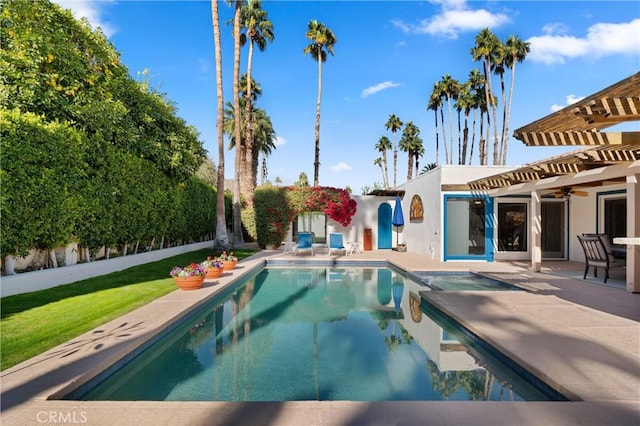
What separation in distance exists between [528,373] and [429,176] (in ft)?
35.3

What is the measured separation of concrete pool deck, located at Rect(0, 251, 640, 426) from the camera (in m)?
2.51

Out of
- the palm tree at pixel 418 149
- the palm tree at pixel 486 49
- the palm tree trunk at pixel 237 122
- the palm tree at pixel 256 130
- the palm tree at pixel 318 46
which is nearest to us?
the palm tree trunk at pixel 237 122

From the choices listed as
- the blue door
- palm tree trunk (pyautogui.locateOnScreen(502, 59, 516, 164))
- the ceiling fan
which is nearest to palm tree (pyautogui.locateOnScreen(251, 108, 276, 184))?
the blue door

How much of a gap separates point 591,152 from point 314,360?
684 centimetres

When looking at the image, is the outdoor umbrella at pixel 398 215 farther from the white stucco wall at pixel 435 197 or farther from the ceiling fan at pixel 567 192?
the ceiling fan at pixel 567 192

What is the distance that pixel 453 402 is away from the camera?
2779 mm

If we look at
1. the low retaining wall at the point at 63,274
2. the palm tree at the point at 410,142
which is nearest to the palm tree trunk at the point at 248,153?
the low retaining wall at the point at 63,274

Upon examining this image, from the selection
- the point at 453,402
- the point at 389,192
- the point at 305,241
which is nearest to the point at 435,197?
the point at 389,192

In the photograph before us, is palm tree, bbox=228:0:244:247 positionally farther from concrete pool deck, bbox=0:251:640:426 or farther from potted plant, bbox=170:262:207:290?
concrete pool deck, bbox=0:251:640:426

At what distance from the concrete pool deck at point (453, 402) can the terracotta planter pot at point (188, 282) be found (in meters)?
1.20

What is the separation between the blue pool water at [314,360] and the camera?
3.45m

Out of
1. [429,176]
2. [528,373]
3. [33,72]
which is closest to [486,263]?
[429,176]

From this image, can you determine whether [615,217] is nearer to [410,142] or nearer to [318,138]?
[318,138]

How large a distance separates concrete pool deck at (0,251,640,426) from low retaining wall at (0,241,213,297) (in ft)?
9.17
